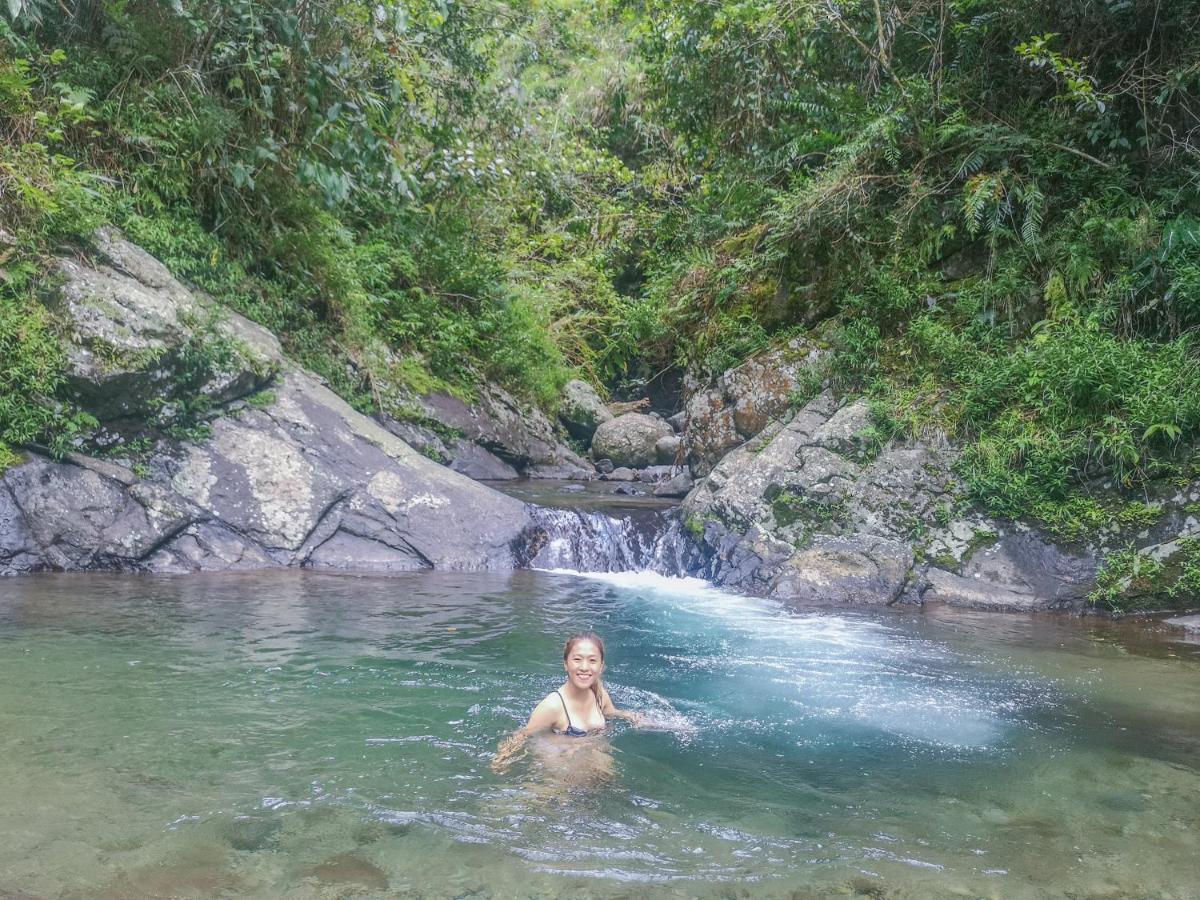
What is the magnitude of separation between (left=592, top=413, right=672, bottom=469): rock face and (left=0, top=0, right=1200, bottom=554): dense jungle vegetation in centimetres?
222

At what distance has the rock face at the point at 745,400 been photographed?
10938mm

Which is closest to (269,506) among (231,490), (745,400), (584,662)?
(231,490)

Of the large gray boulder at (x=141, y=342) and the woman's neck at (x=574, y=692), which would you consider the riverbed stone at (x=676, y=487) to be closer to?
the large gray boulder at (x=141, y=342)

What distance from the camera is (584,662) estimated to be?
466cm

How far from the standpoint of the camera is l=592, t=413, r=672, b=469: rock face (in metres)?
15.9

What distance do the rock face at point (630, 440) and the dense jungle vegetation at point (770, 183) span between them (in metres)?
2.22

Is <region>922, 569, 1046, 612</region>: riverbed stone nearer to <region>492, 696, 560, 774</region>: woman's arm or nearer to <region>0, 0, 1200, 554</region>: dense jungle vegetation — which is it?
<region>0, 0, 1200, 554</region>: dense jungle vegetation

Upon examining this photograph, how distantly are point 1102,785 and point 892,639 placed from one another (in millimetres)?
2907

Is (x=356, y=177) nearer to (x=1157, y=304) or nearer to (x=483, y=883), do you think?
(x=1157, y=304)

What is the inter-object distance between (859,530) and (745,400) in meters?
2.70

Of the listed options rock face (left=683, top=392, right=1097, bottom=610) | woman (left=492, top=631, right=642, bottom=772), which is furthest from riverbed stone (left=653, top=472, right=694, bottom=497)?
woman (left=492, top=631, right=642, bottom=772)

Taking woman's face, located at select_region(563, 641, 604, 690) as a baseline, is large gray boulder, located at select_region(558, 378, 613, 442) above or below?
above

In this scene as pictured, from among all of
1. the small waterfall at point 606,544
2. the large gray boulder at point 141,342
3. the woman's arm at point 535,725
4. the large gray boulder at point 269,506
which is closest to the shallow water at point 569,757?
the woman's arm at point 535,725

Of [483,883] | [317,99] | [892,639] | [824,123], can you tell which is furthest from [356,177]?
[483,883]
